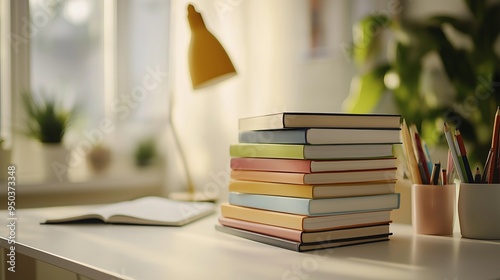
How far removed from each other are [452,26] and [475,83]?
18 cm

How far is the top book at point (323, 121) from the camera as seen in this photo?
3.06 ft

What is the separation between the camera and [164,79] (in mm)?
2881

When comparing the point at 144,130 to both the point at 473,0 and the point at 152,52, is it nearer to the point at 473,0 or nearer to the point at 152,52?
the point at 152,52

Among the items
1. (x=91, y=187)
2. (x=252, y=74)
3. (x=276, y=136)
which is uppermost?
(x=252, y=74)

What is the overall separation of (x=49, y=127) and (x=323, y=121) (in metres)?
1.73

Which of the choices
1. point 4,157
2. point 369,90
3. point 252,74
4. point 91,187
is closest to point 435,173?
point 369,90

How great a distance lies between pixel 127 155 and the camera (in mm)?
2812

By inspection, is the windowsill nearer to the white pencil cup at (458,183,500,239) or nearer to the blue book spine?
the blue book spine

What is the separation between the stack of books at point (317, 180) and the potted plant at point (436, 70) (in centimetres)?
60

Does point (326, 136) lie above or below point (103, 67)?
below

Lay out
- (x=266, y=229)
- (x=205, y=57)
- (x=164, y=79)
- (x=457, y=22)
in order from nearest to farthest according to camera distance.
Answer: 1. (x=266, y=229)
2. (x=205, y=57)
3. (x=457, y=22)
4. (x=164, y=79)

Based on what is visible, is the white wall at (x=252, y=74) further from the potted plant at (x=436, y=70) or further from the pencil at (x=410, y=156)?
the pencil at (x=410, y=156)

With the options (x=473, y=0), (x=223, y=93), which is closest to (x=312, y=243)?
(x=473, y=0)

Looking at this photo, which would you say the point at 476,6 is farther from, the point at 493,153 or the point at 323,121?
the point at 323,121
